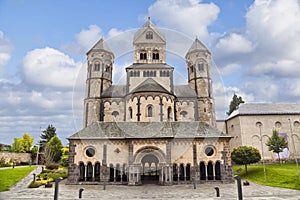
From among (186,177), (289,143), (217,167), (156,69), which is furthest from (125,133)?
(289,143)

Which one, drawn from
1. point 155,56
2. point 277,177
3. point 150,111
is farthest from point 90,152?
point 155,56

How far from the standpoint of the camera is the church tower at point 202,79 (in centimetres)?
4506

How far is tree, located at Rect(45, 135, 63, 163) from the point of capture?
51.9 metres

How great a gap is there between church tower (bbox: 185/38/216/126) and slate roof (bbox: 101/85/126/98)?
15489 millimetres

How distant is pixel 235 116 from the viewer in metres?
47.4

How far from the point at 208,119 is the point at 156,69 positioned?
14701mm

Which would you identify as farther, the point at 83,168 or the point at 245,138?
the point at 245,138

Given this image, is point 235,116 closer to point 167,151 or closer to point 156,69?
point 156,69

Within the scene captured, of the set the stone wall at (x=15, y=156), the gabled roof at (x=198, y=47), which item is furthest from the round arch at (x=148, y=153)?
the stone wall at (x=15, y=156)

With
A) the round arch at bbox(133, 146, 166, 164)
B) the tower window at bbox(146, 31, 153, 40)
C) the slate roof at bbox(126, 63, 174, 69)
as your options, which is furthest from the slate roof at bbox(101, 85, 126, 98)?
the round arch at bbox(133, 146, 166, 164)

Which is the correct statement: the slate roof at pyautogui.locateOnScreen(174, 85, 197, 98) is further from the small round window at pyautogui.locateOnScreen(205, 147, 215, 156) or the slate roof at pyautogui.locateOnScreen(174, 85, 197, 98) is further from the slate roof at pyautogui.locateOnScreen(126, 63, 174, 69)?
the small round window at pyautogui.locateOnScreen(205, 147, 215, 156)

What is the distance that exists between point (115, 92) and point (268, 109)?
109ft

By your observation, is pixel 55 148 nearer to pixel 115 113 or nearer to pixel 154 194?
pixel 115 113

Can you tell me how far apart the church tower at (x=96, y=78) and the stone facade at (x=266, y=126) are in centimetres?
2928
